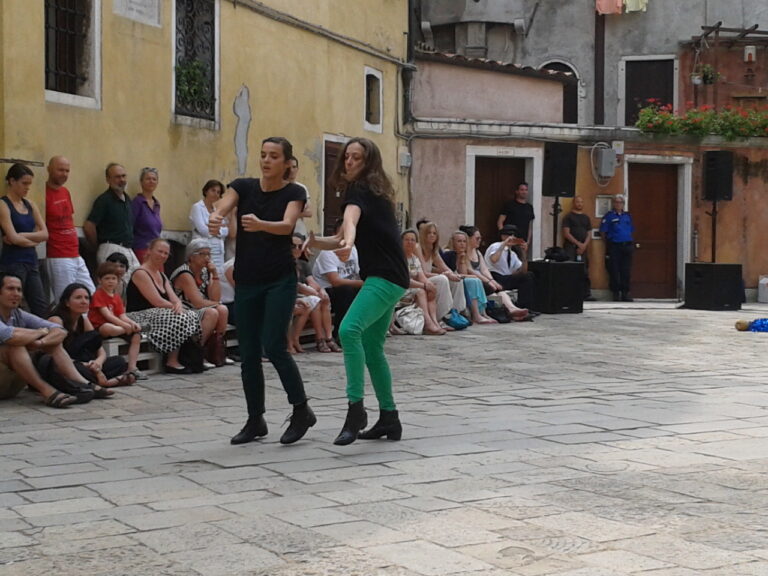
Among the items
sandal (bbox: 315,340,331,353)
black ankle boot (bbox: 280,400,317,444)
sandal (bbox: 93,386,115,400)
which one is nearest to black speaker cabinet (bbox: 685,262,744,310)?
sandal (bbox: 315,340,331,353)

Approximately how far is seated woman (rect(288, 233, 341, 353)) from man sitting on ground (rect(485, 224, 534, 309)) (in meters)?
5.17

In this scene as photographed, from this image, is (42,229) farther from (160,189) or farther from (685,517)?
(685,517)

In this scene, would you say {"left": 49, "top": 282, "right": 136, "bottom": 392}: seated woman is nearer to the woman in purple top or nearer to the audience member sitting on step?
the audience member sitting on step

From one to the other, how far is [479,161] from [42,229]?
12788mm

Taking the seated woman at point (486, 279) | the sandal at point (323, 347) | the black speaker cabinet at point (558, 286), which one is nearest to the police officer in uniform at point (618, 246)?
the black speaker cabinet at point (558, 286)

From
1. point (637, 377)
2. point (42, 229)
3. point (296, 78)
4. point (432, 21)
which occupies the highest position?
point (432, 21)

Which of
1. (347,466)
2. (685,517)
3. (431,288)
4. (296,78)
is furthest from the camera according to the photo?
(296,78)

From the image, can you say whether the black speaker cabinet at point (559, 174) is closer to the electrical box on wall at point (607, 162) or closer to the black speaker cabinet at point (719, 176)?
the electrical box on wall at point (607, 162)

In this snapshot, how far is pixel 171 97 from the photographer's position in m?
14.3

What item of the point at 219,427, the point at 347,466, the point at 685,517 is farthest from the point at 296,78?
the point at 685,517

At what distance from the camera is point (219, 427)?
830cm

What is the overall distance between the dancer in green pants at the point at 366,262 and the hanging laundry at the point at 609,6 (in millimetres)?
22205

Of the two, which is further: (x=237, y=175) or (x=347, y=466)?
(x=237, y=175)

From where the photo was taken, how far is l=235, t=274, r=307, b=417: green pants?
7.31m
